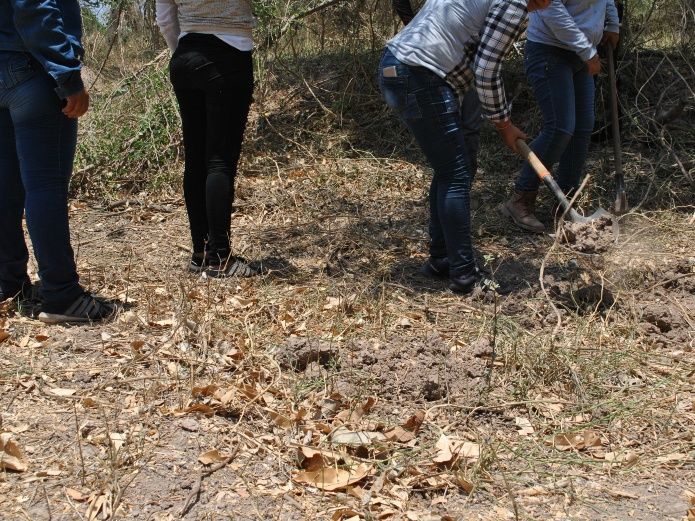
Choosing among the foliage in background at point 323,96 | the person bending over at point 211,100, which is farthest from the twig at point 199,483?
the foliage in background at point 323,96

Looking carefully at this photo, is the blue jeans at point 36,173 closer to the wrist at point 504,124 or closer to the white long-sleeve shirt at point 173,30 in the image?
the white long-sleeve shirt at point 173,30

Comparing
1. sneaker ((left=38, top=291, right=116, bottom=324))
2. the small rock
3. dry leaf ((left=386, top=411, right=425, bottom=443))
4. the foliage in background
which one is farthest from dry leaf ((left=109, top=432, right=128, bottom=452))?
the foliage in background

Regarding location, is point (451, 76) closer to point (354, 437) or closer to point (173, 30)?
point (173, 30)

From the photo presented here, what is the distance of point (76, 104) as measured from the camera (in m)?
3.34

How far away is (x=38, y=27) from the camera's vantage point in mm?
3172

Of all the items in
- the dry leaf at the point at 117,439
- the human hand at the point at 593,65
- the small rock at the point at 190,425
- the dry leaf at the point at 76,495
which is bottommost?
the small rock at the point at 190,425

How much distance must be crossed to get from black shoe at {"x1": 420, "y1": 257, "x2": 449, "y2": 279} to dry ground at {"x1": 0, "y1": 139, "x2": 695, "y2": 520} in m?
0.06

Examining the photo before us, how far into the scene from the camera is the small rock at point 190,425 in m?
2.79

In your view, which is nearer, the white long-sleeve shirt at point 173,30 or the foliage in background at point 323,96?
the white long-sleeve shirt at point 173,30

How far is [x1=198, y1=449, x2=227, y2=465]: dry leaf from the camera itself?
2.61m

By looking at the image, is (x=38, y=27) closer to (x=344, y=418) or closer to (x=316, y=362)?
(x=316, y=362)

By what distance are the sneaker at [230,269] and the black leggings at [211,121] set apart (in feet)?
0.19

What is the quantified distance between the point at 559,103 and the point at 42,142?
283 cm

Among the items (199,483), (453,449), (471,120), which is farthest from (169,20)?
(453,449)
